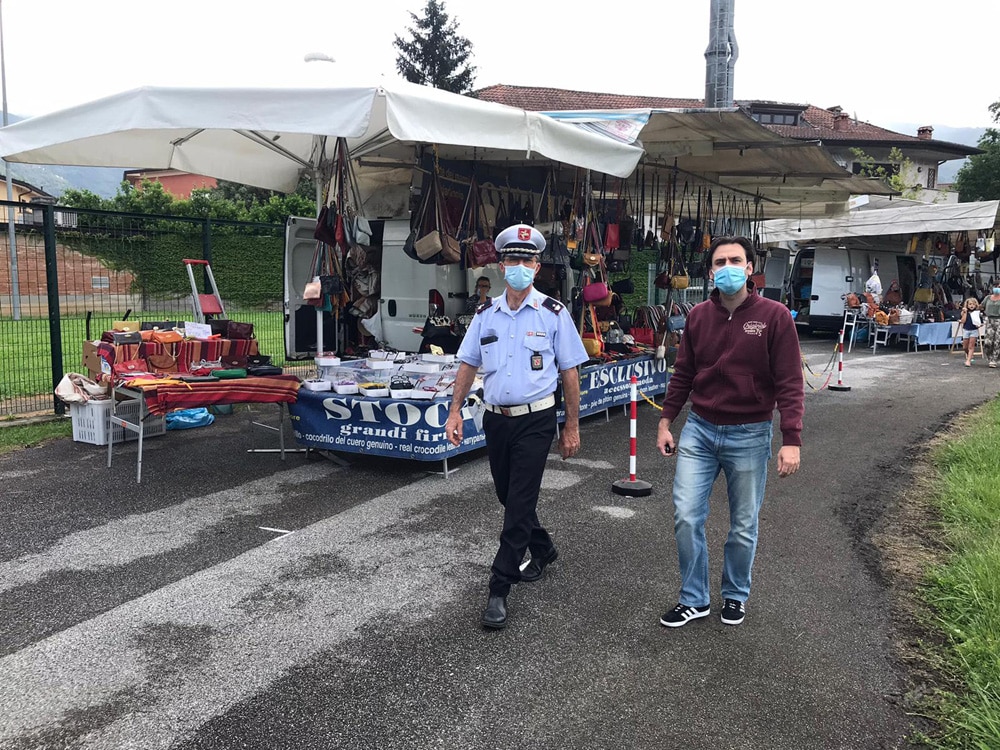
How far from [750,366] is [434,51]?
39.4 metres

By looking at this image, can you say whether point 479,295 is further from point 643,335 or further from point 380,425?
point 380,425

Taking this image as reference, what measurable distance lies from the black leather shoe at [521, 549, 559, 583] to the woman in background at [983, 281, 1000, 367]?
13.6 meters

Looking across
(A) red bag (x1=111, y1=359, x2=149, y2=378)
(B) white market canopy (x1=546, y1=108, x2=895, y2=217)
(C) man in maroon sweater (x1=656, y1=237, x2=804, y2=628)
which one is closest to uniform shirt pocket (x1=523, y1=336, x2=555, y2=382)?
(C) man in maroon sweater (x1=656, y1=237, x2=804, y2=628)

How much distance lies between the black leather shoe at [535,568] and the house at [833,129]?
34536 mm

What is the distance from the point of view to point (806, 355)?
1675 cm

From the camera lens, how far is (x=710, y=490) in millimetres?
3811

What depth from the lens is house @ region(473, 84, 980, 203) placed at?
39.2 meters

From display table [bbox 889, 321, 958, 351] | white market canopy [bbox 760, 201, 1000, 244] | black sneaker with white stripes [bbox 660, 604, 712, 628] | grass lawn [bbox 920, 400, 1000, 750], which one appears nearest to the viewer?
grass lawn [bbox 920, 400, 1000, 750]

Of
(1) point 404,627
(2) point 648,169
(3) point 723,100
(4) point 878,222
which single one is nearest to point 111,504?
(1) point 404,627

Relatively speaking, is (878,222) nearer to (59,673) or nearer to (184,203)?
(59,673)

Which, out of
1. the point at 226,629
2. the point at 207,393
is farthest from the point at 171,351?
the point at 226,629

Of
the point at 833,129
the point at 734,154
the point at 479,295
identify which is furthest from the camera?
the point at 833,129

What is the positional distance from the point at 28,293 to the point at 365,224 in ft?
12.8

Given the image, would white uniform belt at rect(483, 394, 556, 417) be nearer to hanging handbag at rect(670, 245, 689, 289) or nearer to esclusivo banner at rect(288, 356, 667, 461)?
esclusivo banner at rect(288, 356, 667, 461)
